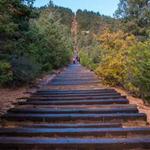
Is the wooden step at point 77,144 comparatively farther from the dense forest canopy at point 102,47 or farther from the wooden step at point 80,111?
the wooden step at point 80,111

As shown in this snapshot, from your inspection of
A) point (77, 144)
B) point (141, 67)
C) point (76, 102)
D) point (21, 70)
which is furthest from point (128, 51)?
point (77, 144)

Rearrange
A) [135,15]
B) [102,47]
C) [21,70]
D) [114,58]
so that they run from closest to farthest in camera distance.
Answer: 1. [21,70]
2. [114,58]
3. [102,47]
4. [135,15]

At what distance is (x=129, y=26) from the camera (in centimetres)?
2983

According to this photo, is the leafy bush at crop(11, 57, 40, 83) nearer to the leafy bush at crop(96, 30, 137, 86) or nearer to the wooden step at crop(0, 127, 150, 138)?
the leafy bush at crop(96, 30, 137, 86)

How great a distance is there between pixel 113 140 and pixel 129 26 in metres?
24.4

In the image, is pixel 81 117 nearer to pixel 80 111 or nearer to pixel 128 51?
pixel 80 111

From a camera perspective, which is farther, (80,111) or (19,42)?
(19,42)

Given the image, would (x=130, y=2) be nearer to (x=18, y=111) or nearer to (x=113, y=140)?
(x=18, y=111)

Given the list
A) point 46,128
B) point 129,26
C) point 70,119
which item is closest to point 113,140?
point 46,128

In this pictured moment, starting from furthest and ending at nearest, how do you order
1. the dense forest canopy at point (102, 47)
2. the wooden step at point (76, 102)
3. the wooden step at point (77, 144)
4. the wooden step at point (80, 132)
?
1. the wooden step at point (76, 102)
2. the dense forest canopy at point (102, 47)
3. the wooden step at point (80, 132)
4. the wooden step at point (77, 144)

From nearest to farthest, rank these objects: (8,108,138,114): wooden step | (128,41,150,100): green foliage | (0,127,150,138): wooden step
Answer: (0,127,150,138): wooden step < (8,108,138,114): wooden step < (128,41,150,100): green foliage

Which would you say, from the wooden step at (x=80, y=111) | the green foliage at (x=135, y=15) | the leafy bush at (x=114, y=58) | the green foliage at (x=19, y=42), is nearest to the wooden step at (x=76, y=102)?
the green foliage at (x=19, y=42)

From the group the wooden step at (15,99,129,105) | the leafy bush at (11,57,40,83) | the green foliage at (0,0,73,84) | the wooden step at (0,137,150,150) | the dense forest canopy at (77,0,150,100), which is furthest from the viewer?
the leafy bush at (11,57,40,83)

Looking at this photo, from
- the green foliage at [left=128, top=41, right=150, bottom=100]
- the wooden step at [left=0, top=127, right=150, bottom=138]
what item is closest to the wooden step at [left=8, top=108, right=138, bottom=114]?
the green foliage at [left=128, top=41, right=150, bottom=100]
